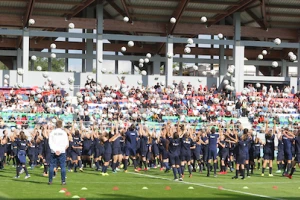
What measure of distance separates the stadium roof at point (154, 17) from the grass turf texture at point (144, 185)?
80.2ft

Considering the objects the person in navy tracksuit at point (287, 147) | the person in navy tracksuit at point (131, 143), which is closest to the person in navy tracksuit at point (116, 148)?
the person in navy tracksuit at point (131, 143)

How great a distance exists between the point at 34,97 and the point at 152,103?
7.20 m

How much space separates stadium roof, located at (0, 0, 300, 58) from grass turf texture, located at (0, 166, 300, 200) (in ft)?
80.2

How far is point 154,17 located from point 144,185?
31.2m

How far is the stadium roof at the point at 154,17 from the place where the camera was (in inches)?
1802

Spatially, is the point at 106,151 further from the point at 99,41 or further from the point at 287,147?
the point at 99,41

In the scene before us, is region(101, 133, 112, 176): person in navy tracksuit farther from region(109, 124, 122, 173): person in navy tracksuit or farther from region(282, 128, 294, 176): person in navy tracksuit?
region(282, 128, 294, 176): person in navy tracksuit

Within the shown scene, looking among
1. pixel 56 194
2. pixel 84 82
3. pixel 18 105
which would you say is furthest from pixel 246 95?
pixel 56 194

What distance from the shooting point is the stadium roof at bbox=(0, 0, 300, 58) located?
4578 cm

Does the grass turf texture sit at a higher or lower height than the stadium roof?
lower

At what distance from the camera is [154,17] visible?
48.5 meters

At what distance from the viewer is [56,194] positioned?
15.6m

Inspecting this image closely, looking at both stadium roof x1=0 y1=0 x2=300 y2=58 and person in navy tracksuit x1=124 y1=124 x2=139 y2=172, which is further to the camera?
stadium roof x1=0 y1=0 x2=300 y2=58

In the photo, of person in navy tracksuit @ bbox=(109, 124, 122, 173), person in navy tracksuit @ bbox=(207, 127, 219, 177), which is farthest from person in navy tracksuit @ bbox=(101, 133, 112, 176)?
person in navy tracksuit @ bbox=(207, 127, 219, 177)
